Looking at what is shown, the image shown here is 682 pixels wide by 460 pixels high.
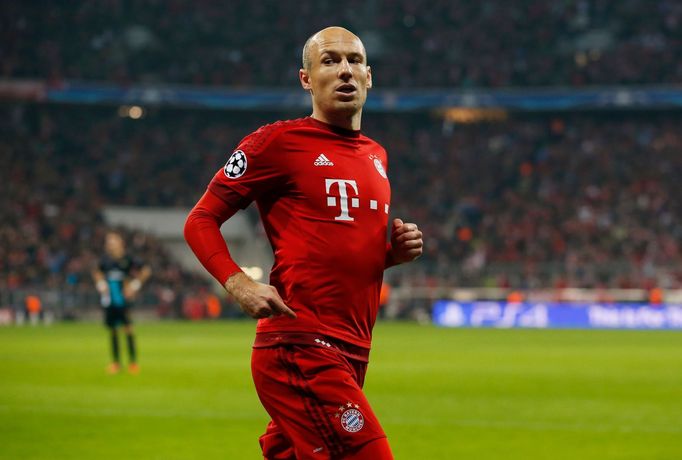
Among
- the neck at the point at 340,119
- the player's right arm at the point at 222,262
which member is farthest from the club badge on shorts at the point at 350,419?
the neck at the point at 340,119

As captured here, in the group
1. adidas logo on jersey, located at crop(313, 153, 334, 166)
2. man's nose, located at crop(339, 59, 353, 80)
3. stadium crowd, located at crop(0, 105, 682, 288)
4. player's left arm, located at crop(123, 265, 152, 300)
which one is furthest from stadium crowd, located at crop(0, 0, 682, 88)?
adidas logo on jersey, located at crop(313, 153, 334, 166)

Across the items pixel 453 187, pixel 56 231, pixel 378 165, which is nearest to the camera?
pixel 378 165

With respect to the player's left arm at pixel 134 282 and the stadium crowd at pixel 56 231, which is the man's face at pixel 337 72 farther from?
the stadium crowd at pixel 56 231

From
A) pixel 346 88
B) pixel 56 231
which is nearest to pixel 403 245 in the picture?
pixel 346 88

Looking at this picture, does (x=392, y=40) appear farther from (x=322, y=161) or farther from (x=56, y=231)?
(x=322, y=161)

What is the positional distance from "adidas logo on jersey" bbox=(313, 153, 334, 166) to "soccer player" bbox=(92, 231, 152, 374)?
12894 millimetres

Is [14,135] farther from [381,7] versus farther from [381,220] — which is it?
[381,220]

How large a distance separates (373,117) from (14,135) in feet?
53.3

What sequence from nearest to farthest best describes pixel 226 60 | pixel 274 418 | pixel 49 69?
1. pixel 274 418
2. pixel 49 69
3. pixel 226 60

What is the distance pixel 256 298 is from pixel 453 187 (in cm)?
4278

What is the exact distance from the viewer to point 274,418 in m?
4.65

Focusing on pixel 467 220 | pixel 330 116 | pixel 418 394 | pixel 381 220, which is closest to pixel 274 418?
pixel 381 220

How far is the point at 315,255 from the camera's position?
4590mm

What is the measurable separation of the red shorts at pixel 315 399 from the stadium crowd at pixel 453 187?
111 feet
